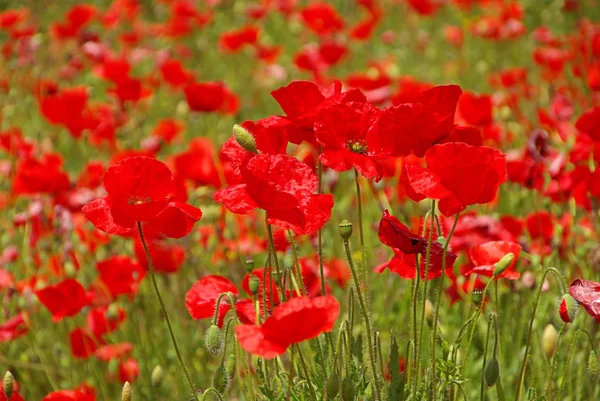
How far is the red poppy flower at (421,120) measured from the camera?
4.73 ft

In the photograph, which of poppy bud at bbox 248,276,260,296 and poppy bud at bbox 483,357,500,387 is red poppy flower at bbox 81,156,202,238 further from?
poppy bud at bbox 483,357,500,387

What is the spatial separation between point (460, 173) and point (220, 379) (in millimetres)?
568

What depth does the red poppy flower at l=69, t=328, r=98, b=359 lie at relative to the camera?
92.4 inches

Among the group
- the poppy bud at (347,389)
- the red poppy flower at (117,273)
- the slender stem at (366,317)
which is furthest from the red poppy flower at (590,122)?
the red poppy flower at (117,273)

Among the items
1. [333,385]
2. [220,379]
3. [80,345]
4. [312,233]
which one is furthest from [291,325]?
[80,345]

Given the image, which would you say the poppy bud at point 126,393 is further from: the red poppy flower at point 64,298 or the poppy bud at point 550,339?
the poppy bud at point 550,339

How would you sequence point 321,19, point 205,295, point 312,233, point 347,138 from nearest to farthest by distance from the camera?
point 347,138
point 205,295
point 312,233
point 321,19

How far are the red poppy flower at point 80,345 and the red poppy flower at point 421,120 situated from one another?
4.18 ft

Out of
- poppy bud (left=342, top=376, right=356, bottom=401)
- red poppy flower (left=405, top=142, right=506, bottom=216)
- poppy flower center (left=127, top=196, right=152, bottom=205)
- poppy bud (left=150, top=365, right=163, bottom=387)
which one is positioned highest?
red poppy flower (left=405, top=142, right=506, bottom=216)

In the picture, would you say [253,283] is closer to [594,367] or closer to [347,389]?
[347,389]

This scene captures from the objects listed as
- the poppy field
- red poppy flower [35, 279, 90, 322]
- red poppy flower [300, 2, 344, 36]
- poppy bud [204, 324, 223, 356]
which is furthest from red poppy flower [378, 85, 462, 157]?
red poppy flower [300, 2, 344, 36]

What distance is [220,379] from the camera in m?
1.51

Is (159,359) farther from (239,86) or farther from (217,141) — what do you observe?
(239,86)

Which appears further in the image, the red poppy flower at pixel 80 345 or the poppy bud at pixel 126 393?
the red poppy flower at pixel 80 345
